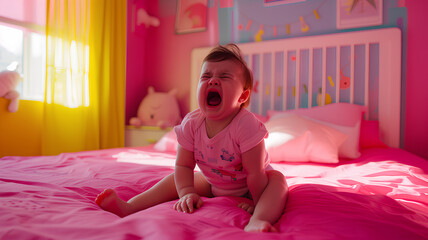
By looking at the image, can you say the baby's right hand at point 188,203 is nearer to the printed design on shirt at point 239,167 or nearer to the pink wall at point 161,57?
the printed design on shirt at point 239,167

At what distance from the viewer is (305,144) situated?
1546 millimetres

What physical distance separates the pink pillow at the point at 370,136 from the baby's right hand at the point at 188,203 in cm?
157

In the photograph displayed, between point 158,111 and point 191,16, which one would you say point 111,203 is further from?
point 191,16

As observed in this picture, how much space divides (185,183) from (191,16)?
2342mm

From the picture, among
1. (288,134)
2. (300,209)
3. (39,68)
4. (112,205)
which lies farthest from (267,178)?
(39,68)

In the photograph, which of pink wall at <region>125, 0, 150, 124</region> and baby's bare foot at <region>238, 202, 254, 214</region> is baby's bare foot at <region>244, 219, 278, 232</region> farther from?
pink wall at <region>125, 0, 150, 124</region>

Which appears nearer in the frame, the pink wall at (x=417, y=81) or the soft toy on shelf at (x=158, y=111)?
the pink wall at (x=417, y=81)

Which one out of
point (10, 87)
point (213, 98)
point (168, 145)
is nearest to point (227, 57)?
point (213, 98)

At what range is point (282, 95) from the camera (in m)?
2.36

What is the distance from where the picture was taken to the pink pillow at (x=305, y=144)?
4.95 feet

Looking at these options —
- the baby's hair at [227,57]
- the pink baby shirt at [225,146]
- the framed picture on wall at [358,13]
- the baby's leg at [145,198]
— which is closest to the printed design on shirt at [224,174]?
the pink baby shirt at [225,146]

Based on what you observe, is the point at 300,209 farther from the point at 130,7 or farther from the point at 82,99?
the point at 130,7

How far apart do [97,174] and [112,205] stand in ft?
1.44

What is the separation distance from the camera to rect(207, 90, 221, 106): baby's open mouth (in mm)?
782
